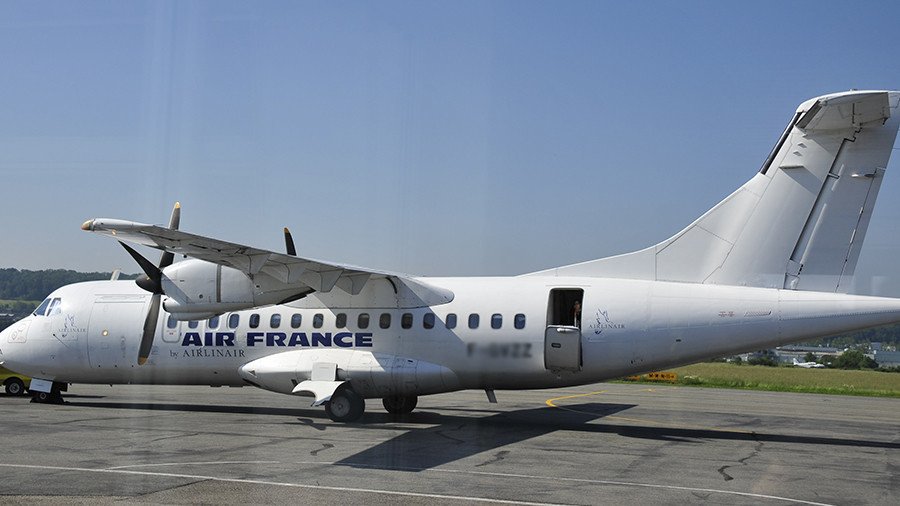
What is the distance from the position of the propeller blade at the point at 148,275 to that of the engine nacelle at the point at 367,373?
9.35 ft

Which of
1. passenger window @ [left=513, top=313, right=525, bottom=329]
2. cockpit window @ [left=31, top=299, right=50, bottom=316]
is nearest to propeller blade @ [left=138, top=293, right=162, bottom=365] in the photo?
cockpit window @ [left=31, top=299, right=50, bottom=316]

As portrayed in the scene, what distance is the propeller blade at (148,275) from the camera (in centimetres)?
1823

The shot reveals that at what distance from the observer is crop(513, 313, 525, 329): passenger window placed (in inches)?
688

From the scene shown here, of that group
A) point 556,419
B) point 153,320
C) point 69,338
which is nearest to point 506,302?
point 556,419

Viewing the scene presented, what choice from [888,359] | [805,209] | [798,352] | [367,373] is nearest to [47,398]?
[367,373]

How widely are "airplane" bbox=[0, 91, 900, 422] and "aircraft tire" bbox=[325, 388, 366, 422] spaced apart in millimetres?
30

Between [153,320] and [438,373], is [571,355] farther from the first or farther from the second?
[153,320]

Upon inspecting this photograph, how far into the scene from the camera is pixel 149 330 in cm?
1914

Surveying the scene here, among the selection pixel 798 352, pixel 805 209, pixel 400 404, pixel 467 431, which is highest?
pixel 805 209

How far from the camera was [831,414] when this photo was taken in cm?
2373

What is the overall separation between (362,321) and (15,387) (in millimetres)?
12565

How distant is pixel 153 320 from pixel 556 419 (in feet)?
31.7

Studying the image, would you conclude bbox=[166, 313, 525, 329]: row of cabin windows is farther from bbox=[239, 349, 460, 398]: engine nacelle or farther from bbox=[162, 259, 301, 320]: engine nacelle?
bbox=[162, 259, 301, 320]: engine nacelle

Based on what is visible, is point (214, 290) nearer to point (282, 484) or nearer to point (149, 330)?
point (149, 330)
